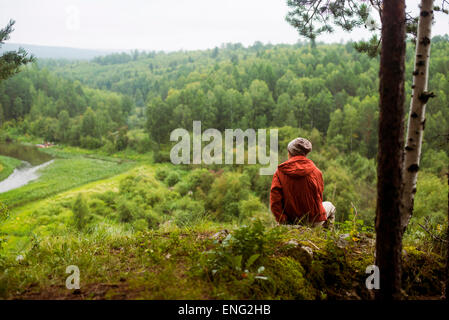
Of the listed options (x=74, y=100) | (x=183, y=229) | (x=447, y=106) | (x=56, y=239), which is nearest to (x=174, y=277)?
(x=183, y=229)

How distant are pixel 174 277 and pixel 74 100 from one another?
96.9 m

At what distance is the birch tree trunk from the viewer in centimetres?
270

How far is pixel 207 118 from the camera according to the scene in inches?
2206

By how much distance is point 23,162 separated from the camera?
48594 mm

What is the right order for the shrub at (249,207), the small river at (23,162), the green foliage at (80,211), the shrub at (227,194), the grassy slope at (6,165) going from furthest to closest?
the grassy slope at (6,165) < the small river at (23,162) < the shrub at (227,194) < the shrub at (249,207) < the green foliage at (80,211)

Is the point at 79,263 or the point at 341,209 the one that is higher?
the point at 79,263

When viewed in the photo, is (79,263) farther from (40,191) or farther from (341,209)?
(40,191)

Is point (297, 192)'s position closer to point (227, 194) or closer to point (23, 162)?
point (227, 194)

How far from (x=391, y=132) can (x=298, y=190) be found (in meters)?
1.68

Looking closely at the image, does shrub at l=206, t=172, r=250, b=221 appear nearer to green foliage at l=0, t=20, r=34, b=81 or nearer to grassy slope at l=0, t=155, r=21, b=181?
green foliage at l=0, t=20, r=34, b=81

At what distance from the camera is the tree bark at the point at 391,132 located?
194 cm
